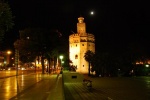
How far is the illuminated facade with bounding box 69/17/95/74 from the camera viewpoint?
488ft

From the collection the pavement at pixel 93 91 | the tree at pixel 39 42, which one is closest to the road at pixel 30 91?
the pavement at pixel 93 91

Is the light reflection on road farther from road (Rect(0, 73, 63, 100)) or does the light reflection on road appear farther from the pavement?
the pavement

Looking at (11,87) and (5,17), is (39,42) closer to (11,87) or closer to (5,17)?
(11,87)

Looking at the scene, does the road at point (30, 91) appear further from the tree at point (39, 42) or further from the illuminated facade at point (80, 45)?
the illuminated facade at point (80, 45)


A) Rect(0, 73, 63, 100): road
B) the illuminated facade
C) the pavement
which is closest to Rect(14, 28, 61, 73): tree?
the pavement

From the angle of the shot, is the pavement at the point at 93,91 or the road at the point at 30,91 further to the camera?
the pavement at the point at 93,91

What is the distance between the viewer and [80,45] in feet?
500

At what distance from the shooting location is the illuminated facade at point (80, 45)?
148750 millimetres

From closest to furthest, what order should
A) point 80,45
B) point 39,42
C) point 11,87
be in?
point 11,87
point 39,42
point 80,45

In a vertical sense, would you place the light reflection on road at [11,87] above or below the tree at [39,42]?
below

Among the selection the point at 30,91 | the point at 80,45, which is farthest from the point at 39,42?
the point at 80,45

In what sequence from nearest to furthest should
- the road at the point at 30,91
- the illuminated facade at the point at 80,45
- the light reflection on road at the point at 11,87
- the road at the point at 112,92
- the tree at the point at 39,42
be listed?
1. the road at the point at 30,91
2. the light reflection on road at the point at 11,87
3. the road at the point at 112,92
4. the tree at the point at 39,42
5. the illuminated facade at the point at 80,45

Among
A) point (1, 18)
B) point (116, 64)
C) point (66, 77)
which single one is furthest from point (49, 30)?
point (1, 18)

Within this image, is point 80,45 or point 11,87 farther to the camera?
point 80,45
